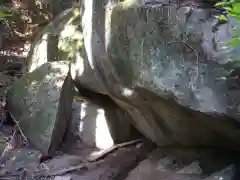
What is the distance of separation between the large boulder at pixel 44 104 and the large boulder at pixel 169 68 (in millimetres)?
696

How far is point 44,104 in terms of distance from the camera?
5555mm

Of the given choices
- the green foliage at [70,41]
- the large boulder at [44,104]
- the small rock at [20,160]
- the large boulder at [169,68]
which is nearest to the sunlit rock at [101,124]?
the large boulder at [44,104]

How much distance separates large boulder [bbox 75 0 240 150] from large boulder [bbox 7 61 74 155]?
696 mm

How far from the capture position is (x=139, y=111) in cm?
495

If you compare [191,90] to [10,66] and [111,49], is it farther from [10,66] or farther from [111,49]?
[10,66]

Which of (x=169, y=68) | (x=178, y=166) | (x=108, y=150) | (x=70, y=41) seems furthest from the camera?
(x=70, y=41)

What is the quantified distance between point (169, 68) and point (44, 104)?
2.59 metres

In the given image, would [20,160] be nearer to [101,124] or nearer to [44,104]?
[44,104]

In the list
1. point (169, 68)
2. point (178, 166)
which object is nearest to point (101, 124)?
point (178, 166)

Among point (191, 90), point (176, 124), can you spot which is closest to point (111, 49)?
point (176, 124)

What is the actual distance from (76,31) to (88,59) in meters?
1.70

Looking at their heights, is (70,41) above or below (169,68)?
above

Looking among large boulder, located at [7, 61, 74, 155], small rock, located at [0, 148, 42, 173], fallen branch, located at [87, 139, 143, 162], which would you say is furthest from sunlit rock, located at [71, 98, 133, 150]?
small rock, located at [0, 148, 42, 173]

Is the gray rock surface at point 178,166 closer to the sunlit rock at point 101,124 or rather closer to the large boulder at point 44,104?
the sunlit rock at point 101,124
